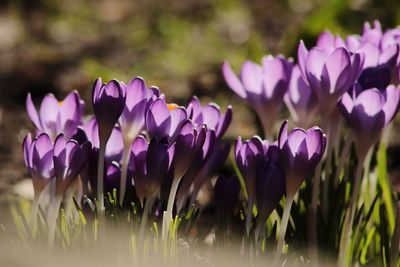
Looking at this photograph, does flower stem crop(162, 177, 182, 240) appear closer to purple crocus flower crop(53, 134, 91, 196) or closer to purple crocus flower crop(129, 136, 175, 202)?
purple crocus flower crop(129, 136, 175, 202)

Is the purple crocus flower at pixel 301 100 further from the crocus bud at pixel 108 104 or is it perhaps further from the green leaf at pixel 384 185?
the crocus bud at pixel 108 104

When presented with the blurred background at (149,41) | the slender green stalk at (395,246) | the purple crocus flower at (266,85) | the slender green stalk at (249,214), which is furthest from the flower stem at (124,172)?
the blurred background at (149,41)

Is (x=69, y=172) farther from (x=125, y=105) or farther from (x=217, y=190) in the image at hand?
(x=217, y=190)

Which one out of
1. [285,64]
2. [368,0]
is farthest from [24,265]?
[368,0]

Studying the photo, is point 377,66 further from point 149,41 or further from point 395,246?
point 149,41

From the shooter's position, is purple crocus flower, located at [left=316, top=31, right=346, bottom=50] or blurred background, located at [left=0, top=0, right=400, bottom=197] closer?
purple crocus flower, located at [left=316, top=31, right=346, bottom=50]

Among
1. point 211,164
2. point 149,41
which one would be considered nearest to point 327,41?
point 211,164

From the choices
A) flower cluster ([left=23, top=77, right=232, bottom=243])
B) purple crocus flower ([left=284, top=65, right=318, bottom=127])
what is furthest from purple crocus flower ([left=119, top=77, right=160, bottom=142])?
purple crocus flower ([left=284, top=65, right=318, bottom=127])
